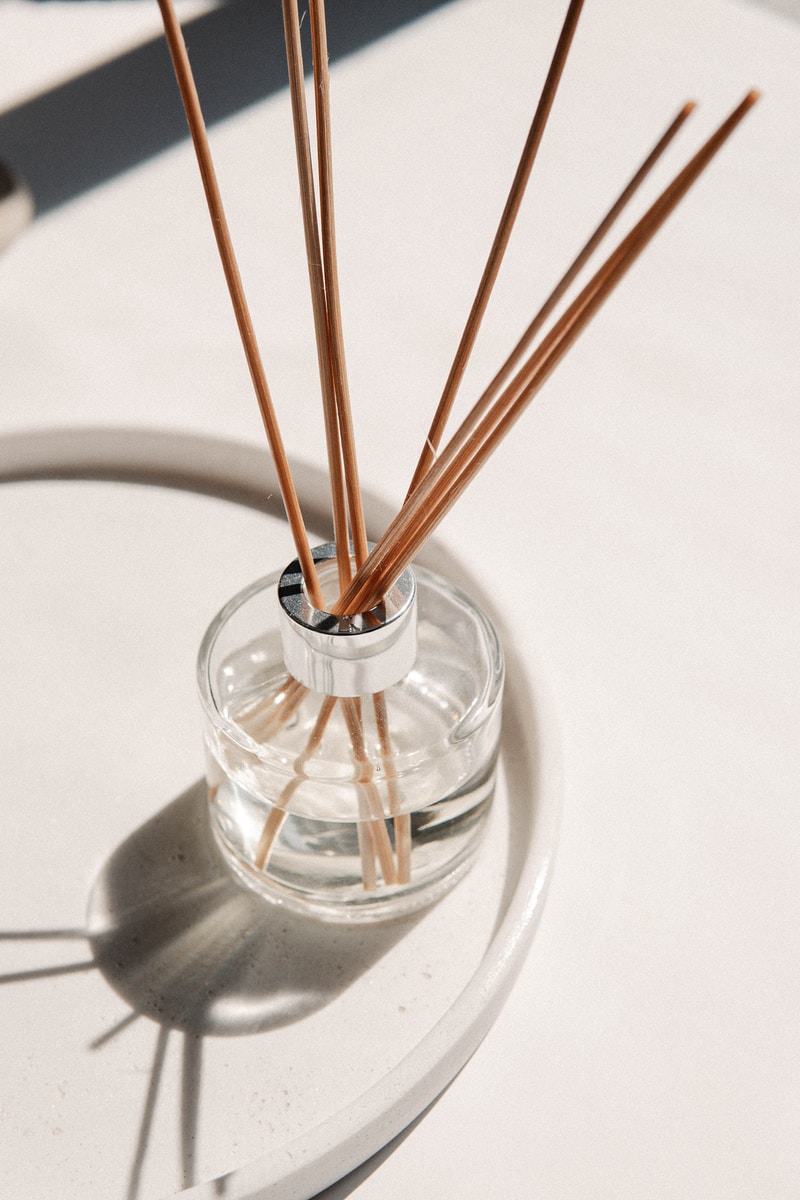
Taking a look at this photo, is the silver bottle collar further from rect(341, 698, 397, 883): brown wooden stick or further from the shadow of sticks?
the shadow of sticks

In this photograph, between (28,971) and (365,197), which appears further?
(365,197)

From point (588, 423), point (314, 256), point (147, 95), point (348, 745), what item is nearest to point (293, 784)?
point (348, 745)

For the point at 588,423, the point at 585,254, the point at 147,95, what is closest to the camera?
the point at 585,254

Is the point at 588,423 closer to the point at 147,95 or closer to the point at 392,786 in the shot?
the point at 392,786

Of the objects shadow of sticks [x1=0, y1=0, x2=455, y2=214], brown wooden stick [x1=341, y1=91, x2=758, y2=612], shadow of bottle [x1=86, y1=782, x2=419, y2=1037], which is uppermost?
brown wooden stick [x1=341, y1=91, x2=758, y2=612]

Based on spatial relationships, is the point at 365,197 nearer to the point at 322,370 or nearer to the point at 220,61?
the point at 220,61

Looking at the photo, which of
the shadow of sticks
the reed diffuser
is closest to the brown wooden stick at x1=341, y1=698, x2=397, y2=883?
the reed diffuser

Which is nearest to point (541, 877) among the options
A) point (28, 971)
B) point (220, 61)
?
point (28, 971)

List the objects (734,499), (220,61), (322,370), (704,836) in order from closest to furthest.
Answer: (322,370) → (704,836) → (734,499) → (220,61)
